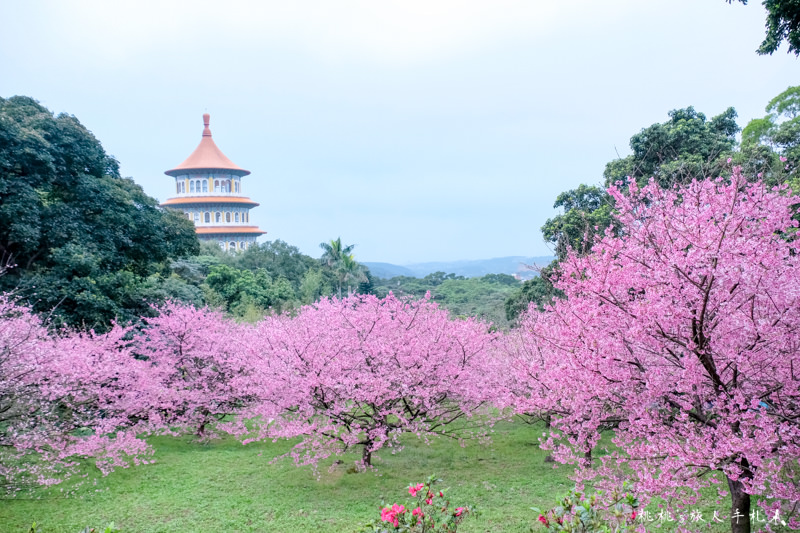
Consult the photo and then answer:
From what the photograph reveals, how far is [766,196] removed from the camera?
15.7ft

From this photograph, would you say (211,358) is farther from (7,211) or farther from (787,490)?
(787,490)

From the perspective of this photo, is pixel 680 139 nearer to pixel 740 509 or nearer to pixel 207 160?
pixel 740 509

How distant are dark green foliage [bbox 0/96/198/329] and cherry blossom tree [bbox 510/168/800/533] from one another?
41.3ft

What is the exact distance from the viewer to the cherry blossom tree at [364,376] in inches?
350

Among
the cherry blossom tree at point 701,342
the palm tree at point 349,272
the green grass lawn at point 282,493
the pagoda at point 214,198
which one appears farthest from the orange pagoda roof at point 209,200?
the cherry blossom tree at point 701,342

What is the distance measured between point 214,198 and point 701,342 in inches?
2052

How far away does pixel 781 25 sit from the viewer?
28.3 feet

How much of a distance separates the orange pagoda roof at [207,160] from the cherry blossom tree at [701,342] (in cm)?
5201

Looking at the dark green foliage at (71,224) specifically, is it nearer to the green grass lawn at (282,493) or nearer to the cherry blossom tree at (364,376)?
the green grass lawn at (282,493)

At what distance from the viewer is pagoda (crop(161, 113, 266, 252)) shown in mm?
51656

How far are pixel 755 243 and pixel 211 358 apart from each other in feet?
40.3

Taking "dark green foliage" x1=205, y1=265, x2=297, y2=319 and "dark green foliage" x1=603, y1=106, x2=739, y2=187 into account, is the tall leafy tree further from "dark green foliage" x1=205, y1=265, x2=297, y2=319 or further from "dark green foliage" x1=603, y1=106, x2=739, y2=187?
"dark green foliage" x1=205, y1=265, x2=297, y2=319

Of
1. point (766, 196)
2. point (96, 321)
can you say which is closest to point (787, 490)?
point (766, 196)

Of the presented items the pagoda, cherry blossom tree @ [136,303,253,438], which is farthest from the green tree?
the pagoda
